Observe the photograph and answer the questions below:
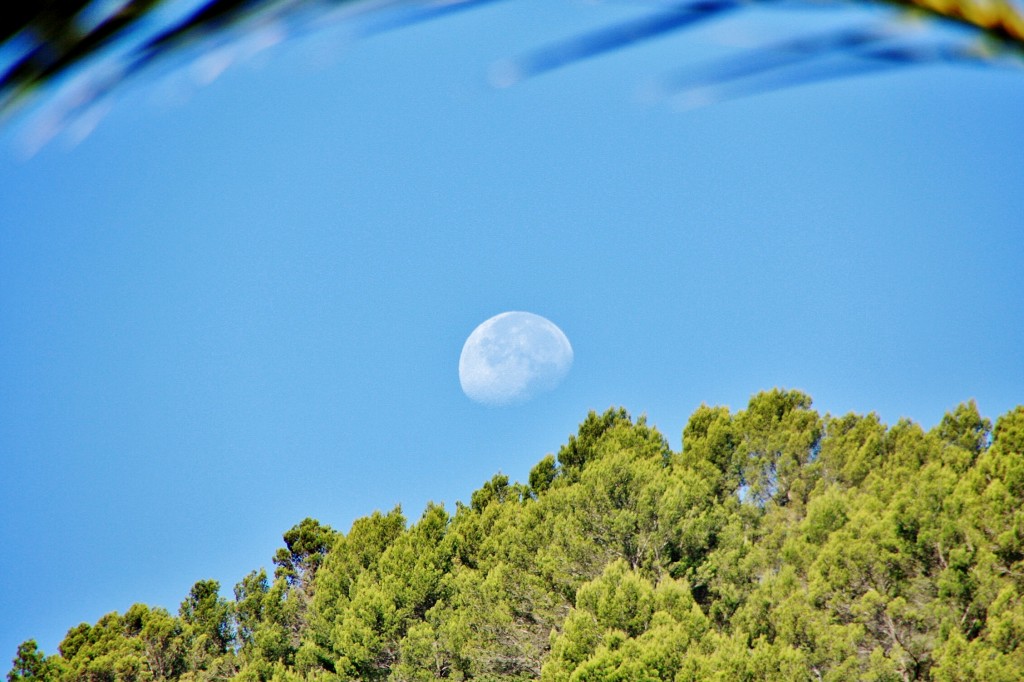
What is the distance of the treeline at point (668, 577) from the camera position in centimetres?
1002

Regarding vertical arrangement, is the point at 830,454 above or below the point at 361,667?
above

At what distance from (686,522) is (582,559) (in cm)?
195

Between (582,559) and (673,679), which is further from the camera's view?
(582,559)

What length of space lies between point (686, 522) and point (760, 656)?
349 cm

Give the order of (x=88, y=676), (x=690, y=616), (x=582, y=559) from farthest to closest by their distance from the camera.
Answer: (x=88, y=676), (x=582, y=559), (x=690, y=616)

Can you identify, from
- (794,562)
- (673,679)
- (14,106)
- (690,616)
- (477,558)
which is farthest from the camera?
(477,558)

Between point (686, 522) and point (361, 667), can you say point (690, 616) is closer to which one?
point (686, 522)

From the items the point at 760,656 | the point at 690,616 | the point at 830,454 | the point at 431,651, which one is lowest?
the point at 760,656

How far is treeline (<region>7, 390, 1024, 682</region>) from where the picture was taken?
32.9ft

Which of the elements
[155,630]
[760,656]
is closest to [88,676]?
[155,630]

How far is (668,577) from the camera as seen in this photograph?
11.8 metres

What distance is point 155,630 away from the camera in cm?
1738

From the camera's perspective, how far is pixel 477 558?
15.5m

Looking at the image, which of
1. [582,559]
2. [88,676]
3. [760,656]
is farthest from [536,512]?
[88,676]
